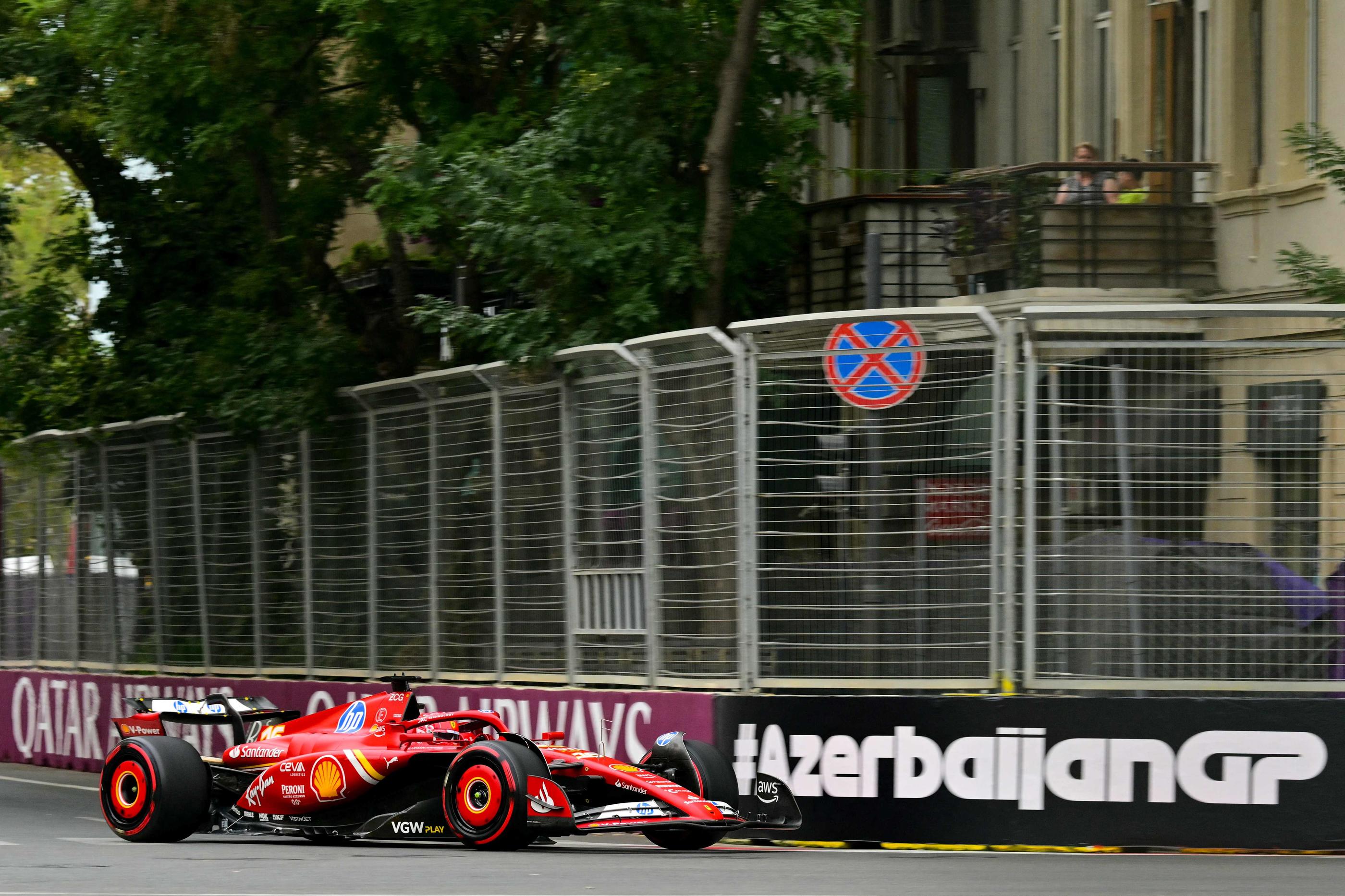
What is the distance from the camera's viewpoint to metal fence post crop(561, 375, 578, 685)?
14391mm

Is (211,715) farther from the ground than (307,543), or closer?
closer

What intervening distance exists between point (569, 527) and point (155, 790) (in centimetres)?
356

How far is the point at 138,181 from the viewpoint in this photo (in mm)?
22062

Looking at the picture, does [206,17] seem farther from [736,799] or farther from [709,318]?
[736,799]

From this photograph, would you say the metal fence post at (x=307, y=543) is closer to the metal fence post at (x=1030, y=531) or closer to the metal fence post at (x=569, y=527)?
the metal fence post at (x=569, y=527)

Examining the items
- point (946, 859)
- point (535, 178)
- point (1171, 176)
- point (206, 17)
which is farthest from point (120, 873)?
point (1171, 176)

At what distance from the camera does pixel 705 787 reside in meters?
11.3

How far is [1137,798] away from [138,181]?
46.4 feet

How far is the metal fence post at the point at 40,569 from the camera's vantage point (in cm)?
2261

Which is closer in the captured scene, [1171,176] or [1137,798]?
[1137,798]

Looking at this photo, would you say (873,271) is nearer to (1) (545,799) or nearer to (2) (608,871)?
(1) (545,799)

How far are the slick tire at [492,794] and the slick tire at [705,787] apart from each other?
0.88m

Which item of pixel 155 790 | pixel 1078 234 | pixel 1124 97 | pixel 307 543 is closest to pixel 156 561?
pixel 307 543

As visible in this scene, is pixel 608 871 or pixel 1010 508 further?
pixel 1010 508
